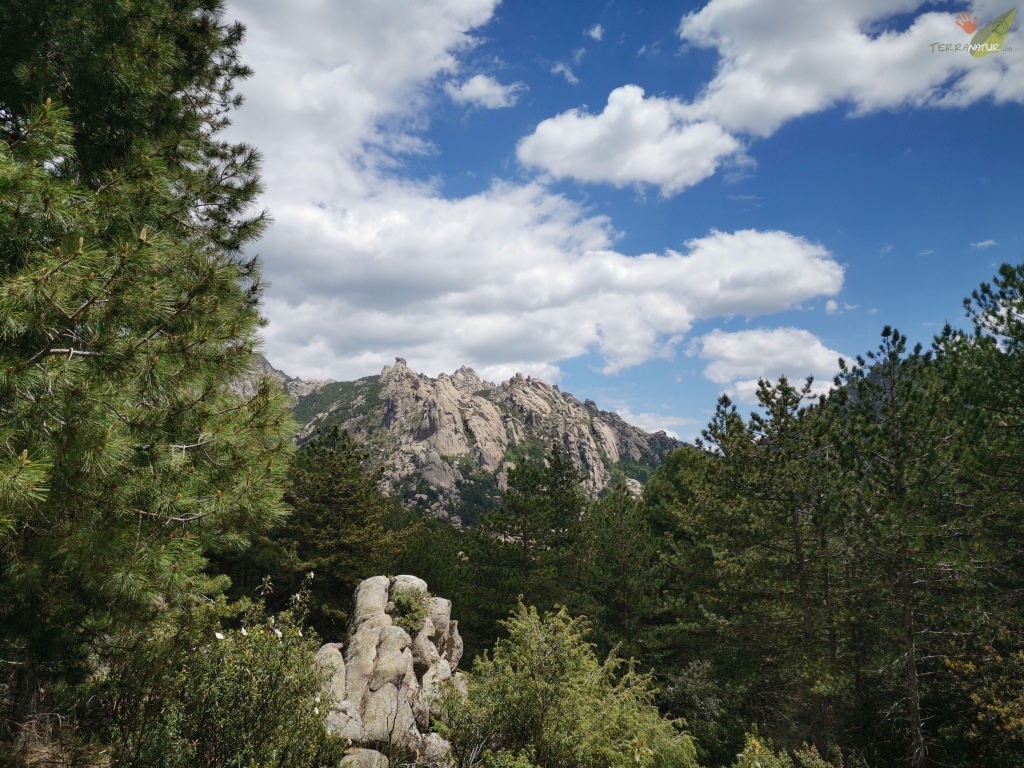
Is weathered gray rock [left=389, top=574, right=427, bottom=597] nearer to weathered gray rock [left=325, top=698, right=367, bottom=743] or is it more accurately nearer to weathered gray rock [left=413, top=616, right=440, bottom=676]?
weathered gray rock [left=413, top=616, right=440, bottom=676]

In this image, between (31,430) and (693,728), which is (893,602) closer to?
(693,728)

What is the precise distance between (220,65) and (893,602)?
20112 mm

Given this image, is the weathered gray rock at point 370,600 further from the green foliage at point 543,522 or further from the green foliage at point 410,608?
the green foliage at point 543,522

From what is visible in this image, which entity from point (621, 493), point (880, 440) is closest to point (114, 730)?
point (880, 440)

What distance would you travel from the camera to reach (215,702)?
5012mm

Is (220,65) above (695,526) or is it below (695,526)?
above

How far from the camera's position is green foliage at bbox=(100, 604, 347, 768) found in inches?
190

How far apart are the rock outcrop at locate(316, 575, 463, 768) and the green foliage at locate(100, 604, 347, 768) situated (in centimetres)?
118

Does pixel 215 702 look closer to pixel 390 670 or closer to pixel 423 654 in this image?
pixel 390 670

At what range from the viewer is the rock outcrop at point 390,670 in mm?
8859

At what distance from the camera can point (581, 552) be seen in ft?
71.9

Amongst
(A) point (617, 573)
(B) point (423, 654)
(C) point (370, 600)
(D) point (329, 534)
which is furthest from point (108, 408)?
(A) point (617, 573)

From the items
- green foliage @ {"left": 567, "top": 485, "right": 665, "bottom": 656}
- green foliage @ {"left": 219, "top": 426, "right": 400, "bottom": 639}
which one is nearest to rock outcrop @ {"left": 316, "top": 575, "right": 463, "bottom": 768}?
green foliage @ {"left": 219, "top": 426, "right": 400, "bottom": 639}

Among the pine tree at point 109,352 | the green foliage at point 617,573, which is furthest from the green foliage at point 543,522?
the pine tree at point 109,352
